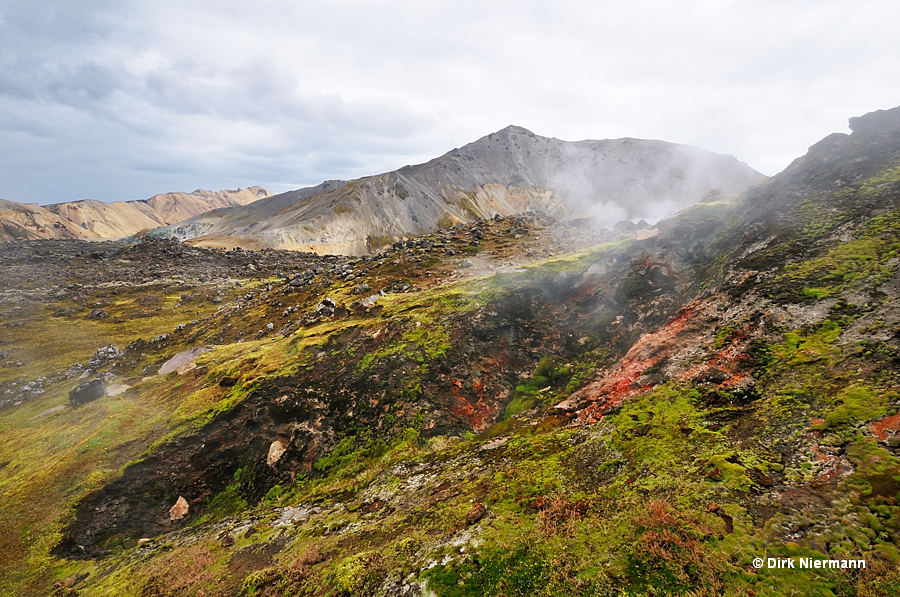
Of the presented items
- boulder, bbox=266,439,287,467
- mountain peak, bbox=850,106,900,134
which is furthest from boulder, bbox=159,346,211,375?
mountain peak, bbox=850,106,900,134

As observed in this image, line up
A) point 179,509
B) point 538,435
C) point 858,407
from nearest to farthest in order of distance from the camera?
1. point 858,407
2. point 538,435
3. point 179,509

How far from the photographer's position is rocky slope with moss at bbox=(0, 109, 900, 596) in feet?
20.8

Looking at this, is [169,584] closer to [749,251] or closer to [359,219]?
[749,251]

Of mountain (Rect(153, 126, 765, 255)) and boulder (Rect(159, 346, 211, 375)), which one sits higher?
mountain (Rect(153, 126, 765, 255))

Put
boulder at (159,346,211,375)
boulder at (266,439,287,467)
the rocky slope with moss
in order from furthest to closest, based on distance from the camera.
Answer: boulder at (159,346,211,375) → boulder at (266,439,287,467) → the rocky slope with moss

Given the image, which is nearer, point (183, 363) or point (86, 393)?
point (86, 393)

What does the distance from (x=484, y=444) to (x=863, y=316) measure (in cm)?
1185

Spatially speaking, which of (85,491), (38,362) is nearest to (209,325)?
(38,362)

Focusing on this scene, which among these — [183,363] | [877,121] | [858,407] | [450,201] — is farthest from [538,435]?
[450,201]

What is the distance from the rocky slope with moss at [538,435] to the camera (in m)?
6.34

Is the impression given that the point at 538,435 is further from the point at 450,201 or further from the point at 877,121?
the point at 450,201

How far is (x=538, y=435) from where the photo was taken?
11969 mm

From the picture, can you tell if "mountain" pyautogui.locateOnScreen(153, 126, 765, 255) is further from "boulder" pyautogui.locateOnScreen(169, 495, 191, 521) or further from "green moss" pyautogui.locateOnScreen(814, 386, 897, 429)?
"boulder" pyautogui.locateOnScreen(169, 495, 191, 521)

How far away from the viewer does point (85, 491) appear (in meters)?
13.6
